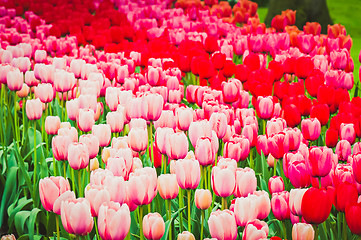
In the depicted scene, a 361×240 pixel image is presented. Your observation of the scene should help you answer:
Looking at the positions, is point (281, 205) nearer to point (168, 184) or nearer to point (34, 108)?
point (168, 184)

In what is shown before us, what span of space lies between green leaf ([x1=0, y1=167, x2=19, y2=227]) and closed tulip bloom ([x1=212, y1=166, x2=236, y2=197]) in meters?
1.64

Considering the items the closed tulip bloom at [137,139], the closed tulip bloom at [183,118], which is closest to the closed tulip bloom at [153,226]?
the closed tulip bloom at [137,139]

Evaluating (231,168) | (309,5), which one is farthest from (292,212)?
(309,5)

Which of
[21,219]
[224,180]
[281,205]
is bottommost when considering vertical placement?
[21,219]

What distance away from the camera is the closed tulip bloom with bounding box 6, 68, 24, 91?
3.36m

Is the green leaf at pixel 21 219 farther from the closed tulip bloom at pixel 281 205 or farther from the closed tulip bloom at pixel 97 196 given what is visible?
the closed tulip bloom at pixel 281 205

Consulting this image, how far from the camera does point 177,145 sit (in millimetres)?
2158

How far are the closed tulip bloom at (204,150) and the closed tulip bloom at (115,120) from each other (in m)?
0.79

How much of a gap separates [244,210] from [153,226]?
0.34 m

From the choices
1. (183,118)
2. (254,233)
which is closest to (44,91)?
(183,118)

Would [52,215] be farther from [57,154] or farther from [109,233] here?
[109,233]

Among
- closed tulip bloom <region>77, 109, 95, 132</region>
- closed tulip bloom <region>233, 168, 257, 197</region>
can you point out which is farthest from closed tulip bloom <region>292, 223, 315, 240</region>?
closed tulip bloom <region>77, 109, 95, 132</region>

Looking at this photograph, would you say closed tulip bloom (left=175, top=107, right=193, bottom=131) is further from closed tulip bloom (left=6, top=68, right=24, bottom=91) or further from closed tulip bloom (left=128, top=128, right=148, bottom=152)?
closed tulip bloom (left=6, top=68, right=24, bottom=91)

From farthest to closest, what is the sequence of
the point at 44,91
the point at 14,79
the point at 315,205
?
the point at 14,79
the point at 44,91
the point at 315,205
